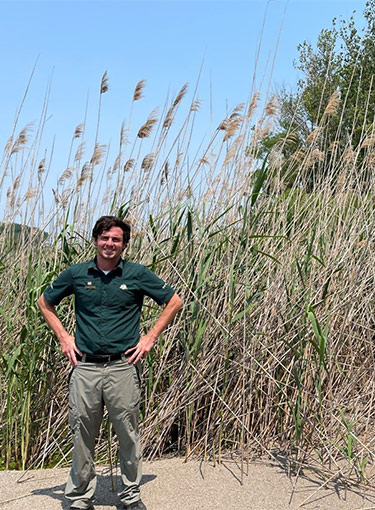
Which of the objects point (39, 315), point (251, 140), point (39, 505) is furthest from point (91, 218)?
point (39, 505)

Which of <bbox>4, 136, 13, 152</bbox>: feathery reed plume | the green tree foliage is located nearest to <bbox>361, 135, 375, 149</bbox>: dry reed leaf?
the green tree foliage

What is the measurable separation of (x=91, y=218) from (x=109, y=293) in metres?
1.44

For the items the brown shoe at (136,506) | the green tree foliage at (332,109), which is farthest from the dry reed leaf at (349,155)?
the brown shoe at (136,506)

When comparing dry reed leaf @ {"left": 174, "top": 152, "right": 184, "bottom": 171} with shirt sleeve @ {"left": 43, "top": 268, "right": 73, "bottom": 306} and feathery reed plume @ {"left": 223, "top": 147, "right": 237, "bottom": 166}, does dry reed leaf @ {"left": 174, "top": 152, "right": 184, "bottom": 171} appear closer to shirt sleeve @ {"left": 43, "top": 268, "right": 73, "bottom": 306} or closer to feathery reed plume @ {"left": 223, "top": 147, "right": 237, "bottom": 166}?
feathery reed plume @ {"left": 223, "top": 147, "right": 237, "bottom": 166}

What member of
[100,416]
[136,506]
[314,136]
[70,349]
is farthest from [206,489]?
[314,136]

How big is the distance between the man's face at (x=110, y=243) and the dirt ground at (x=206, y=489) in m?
1.28

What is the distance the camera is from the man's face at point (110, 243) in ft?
9.80

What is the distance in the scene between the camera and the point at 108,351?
295 cm

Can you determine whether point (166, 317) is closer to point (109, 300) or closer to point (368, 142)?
point (109, 300)

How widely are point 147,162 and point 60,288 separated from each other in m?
1.37

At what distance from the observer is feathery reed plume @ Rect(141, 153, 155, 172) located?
414 cm

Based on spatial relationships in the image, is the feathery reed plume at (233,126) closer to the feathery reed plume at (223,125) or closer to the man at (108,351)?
the feathery reed plume at (223,125)

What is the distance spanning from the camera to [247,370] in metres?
3.57

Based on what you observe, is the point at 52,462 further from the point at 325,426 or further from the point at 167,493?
the point at 325,426
